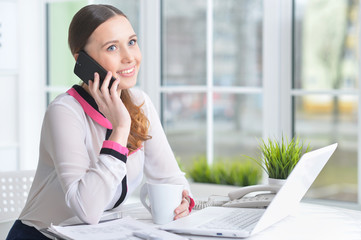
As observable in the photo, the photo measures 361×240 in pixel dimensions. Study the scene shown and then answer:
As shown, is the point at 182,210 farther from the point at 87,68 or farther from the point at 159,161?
the point at 87,68

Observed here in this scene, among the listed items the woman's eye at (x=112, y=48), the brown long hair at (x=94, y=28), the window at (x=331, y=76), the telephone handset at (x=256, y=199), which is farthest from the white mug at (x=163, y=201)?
the window at (x=331, y=76)

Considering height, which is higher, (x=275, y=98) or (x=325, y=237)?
(x=275, y=98)

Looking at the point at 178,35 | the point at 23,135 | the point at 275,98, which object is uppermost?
the point at 178,35

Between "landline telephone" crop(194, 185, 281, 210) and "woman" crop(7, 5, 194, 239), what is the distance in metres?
0.08

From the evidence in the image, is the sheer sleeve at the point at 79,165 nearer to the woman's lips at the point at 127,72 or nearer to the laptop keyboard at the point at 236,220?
the woman's lips at the point at 127,72

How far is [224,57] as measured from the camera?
20.5m

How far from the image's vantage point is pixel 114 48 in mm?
1734

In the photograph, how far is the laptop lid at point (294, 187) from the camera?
1.31 m

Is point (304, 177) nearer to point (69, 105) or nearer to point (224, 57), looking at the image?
point (69, 105)

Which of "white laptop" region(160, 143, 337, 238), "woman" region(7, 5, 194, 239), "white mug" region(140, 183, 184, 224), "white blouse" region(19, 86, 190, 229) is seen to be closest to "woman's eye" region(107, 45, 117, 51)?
"woman" region(7, 5, 194, 239)

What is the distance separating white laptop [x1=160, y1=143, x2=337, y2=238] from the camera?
132cm

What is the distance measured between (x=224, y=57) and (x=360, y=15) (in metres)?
18.0

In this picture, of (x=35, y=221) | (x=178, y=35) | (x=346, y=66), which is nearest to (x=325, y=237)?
(x=35, y=221)

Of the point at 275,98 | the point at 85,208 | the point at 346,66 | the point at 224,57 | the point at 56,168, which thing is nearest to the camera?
the point at 85,208
